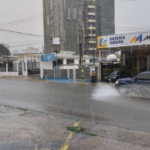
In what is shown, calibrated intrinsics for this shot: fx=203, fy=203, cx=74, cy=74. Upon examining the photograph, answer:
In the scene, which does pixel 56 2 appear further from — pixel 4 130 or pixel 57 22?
pixel 4 130

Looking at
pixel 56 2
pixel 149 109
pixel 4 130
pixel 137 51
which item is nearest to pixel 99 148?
pixel 4 130

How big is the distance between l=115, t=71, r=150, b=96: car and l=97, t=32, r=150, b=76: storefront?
764cm

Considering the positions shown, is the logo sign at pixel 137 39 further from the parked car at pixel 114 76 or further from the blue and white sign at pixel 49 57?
the blue and white sign at pixel 49 57

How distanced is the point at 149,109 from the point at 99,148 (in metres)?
4.54

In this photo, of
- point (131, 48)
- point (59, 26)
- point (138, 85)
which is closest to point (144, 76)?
point (138, 85)

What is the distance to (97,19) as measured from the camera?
6738 cm

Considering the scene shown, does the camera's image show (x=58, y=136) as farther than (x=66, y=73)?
No

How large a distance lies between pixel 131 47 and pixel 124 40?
1742 mm

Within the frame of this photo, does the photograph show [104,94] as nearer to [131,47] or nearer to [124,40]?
[124,40]

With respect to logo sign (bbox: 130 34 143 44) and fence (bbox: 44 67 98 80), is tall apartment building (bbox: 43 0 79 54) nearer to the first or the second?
fence (bbox: 44 67 98 80)

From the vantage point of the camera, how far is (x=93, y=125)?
236 inches

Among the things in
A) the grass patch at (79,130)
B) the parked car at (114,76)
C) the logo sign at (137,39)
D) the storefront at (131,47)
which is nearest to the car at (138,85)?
the grass patch at (79,130)

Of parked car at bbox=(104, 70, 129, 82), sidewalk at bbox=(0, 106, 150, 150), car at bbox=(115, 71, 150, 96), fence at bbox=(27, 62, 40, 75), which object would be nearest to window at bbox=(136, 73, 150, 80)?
car at bbox=(115, 71, 150, 96)

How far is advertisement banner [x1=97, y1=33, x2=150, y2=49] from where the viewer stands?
18.1 metres
